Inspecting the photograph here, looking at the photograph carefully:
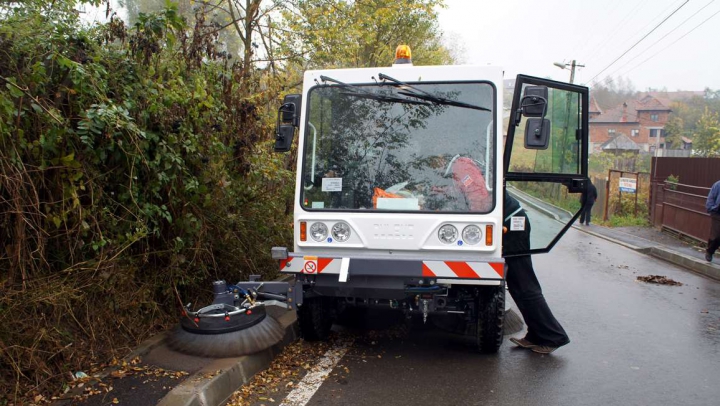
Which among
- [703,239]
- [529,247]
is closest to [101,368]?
[529,247]

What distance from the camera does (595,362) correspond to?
516 cm

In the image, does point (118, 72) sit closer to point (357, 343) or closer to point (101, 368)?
point (101, 368)

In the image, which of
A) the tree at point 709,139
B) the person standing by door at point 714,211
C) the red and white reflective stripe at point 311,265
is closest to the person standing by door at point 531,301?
the red and white reflective stripe at point 311,265

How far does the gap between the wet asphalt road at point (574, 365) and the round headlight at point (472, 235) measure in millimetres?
1121

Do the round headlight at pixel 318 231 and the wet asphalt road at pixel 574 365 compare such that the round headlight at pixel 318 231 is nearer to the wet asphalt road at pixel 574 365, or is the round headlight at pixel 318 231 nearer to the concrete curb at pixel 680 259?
the wet asphalt road at pixel 574 365

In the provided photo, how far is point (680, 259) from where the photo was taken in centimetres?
1163

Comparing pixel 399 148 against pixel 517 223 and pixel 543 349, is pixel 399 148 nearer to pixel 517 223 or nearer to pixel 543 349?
pixel 517 223

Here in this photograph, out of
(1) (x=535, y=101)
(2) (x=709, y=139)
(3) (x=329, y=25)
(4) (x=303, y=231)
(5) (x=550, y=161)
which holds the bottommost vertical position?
(4) (x=303, y=231)

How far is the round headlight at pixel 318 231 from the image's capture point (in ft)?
16.1

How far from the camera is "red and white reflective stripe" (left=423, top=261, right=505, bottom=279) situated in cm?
446

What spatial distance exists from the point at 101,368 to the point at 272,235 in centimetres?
345

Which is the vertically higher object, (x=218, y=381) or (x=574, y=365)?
(x=218, y=381)

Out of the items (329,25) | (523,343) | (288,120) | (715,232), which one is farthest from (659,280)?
(329,25)

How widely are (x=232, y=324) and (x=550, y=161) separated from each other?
10.5 ft
